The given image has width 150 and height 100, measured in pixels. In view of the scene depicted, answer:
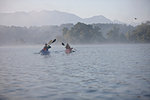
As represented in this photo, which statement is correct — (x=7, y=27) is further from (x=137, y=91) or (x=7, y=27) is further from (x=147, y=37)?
(x=137, y=91)

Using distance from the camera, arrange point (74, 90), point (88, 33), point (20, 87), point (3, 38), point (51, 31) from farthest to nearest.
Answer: point (51, 31)
point (3, 38)
point (88, 33)
point (20, 87)
point (74, 90)

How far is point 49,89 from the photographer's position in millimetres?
10477

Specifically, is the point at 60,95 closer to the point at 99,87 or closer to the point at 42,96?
the point at 42,96

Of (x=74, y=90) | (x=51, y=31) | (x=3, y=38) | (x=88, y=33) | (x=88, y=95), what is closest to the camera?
(x=88, y=95)

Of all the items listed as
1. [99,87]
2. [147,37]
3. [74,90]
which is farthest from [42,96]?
[147,37]

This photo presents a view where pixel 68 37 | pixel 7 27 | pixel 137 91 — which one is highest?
pixel 7 27

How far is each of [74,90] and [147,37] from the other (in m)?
102

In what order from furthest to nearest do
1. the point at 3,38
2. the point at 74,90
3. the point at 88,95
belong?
the point at 3,38, the point at 74,90, the point at 88,95

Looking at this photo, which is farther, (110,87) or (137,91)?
(110,87)

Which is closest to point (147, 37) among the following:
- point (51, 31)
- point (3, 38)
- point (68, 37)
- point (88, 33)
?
point (88, 33)

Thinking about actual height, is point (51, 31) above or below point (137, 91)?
above

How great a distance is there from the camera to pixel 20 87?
36.3 ft

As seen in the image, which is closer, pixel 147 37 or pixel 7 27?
pixel 147 37

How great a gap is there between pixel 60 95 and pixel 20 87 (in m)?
3.21
